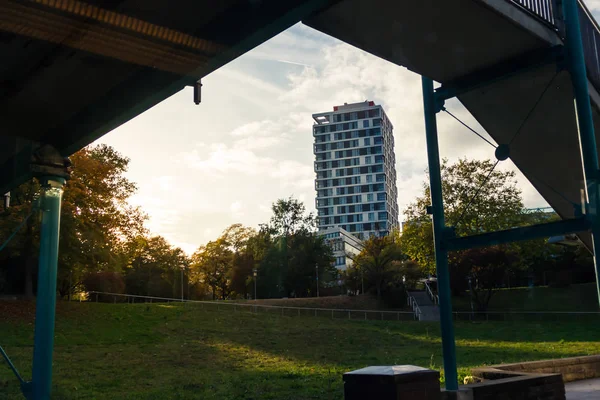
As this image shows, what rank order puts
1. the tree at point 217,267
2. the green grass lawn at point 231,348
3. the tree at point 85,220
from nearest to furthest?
1. the green grass lawn at point 231,348
2. the tree at point 85,220
3. the tree at point 217,267

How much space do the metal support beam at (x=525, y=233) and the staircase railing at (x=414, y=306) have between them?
118 ft

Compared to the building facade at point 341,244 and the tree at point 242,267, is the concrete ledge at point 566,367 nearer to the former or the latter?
the tree at point 242,267

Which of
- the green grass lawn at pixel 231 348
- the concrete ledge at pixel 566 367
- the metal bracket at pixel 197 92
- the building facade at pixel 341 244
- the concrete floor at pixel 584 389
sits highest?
the building facade at pixel 341 244

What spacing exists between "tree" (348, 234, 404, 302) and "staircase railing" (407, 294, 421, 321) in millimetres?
2798

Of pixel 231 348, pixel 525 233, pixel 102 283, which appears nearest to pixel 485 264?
pixel 231 348

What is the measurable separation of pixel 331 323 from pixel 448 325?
1077 inches

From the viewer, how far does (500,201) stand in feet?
136

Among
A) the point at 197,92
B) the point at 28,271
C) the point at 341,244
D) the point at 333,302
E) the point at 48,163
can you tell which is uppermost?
the point at 341,244

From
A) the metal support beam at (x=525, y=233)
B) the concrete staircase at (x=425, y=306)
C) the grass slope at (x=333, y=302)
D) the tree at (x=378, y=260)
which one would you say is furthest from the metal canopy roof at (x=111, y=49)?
the tree at (x=378, y=260)

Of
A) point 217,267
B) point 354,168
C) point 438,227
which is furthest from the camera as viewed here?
point 354,168

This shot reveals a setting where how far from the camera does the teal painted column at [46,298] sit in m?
6.49

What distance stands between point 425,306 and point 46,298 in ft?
144

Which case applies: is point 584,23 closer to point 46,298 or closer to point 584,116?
point 584,116

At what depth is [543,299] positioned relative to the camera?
47.8 meters
